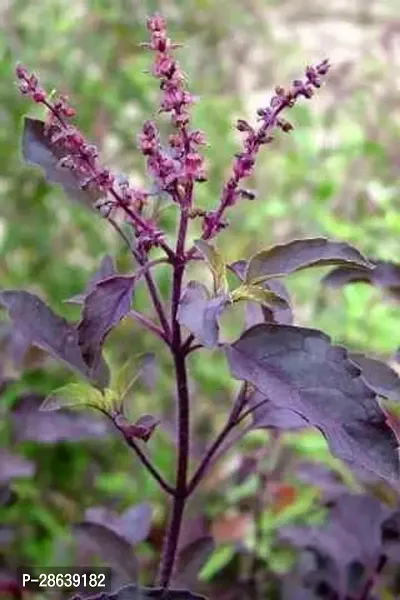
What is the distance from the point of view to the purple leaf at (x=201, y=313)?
0.72 meters

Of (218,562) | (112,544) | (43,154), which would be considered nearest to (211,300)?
(43,154)

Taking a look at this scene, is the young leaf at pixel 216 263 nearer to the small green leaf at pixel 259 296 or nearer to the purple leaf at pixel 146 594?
the small green leaf at pixel 259 296

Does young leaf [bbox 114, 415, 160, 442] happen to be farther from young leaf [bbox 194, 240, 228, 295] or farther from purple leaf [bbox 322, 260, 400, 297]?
purple leaf [bbox 322, 260, 400, 297]

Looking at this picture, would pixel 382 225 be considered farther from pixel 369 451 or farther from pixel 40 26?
pixel 369 451

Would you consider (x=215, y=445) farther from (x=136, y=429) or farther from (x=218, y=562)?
(x=218, y=562)

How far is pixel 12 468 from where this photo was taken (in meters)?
1.26

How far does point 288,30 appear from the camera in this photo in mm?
3191

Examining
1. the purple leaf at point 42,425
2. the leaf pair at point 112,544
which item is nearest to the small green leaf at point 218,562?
the purple leaf at point 42,425

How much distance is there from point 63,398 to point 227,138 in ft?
5.10

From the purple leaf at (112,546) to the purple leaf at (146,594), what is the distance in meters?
0.26

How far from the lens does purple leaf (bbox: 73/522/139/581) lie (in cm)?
102

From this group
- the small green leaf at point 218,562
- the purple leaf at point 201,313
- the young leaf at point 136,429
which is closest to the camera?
the purple leaf at point 201,313

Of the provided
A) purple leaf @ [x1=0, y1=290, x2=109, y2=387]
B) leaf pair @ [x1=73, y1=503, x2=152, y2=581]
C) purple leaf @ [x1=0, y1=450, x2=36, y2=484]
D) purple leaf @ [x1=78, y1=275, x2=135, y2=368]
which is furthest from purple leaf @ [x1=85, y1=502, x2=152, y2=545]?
purple leaf @ [x1=78, y1=275, x2=135, y2=368]

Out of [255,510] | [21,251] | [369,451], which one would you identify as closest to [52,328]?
[369,451]
